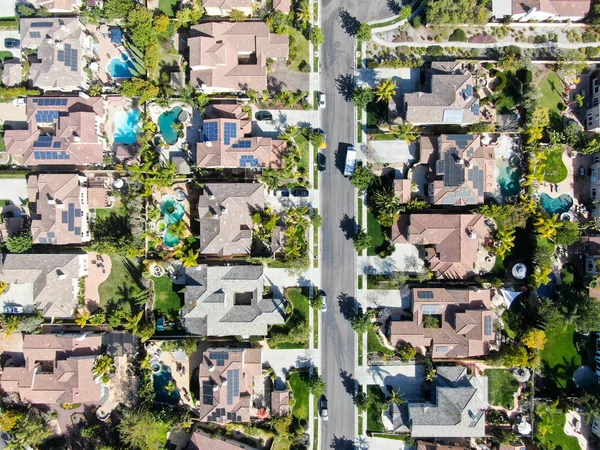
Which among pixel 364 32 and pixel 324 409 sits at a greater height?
pixel 364 32

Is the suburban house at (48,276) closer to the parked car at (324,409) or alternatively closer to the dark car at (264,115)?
the dark car at (264,115)

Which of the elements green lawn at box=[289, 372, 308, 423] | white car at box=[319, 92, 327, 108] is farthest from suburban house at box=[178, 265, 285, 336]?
white car at box=[319, 92, 327, 108]

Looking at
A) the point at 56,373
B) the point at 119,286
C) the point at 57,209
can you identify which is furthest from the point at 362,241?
the point at 56,373

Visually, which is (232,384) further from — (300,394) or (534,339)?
(534,339)

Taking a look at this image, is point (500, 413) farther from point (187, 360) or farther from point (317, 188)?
point (187, 360)

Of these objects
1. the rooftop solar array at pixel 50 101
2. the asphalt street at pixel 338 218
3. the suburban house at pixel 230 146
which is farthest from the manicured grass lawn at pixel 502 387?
the rooftop solar array at pixel 50 101

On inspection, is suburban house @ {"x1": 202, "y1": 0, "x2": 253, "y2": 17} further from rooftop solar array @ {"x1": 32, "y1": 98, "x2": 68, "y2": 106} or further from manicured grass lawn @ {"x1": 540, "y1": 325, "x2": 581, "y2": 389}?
manicured grass lawn @ {"x1": 540, "y1": 325, "x2": 581, "y2": 389}
